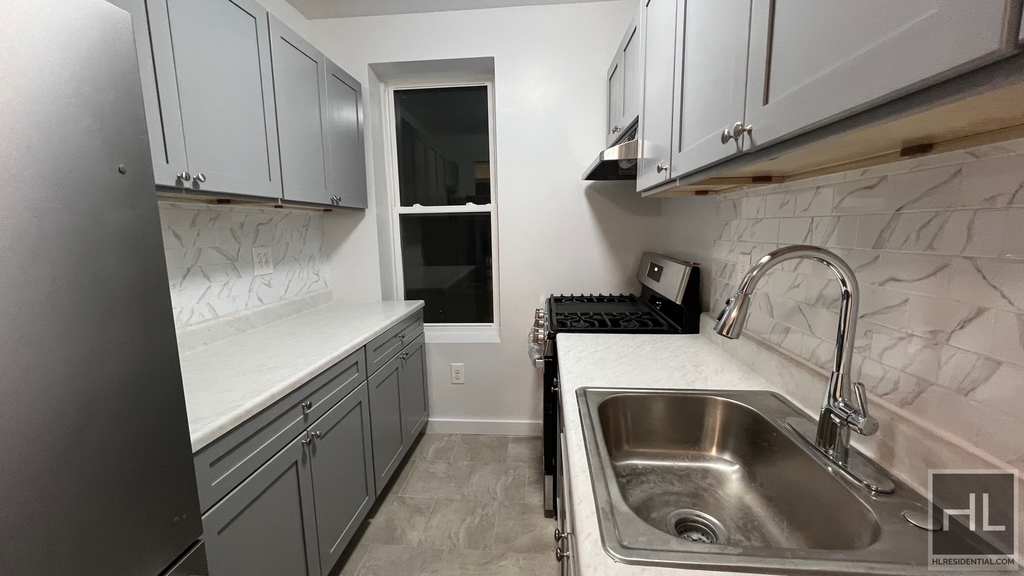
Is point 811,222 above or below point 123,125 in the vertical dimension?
below

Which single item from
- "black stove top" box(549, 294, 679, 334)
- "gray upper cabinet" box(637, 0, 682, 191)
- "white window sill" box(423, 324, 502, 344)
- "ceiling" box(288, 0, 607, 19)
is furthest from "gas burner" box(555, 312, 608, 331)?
"ceiling" box(288, 0, 607, 19)

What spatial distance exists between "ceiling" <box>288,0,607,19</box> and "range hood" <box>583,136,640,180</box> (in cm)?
101

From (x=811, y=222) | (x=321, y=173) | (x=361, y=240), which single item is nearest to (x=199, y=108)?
(x=321, y=173)

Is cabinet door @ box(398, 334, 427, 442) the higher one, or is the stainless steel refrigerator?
the stainless steel refrigerator

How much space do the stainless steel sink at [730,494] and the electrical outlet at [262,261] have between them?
1.73 m

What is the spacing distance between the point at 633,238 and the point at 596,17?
125 centimetres

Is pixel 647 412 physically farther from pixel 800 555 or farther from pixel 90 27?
pixel 90 27

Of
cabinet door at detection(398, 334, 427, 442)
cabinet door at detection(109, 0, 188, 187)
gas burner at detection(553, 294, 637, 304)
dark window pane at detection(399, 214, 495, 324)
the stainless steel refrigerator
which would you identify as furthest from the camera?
dark window pane at detection(399, 214, 495, 324)

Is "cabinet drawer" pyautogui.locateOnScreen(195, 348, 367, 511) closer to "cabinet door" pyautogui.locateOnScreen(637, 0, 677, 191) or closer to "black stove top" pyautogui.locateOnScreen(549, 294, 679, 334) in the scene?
"black stove top" pyautogui.locateOnScreen(549, 294, 679, 334)

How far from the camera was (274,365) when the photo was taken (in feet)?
4.35

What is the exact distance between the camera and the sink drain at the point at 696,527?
849 millimetres

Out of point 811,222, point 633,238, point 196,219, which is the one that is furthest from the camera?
point 633,238

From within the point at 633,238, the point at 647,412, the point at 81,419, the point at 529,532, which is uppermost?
the point at 633,238

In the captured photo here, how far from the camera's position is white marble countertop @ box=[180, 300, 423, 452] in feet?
3.26
